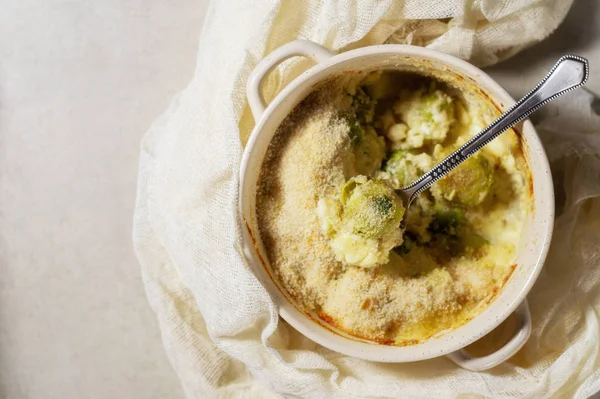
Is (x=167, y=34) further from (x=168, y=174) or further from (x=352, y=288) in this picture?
(x=352, y=288)

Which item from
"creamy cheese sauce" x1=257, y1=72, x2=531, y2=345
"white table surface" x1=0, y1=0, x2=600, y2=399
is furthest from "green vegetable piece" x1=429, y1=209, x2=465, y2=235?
"white table surface" x1=0, y1=0, x2=600, y2=399

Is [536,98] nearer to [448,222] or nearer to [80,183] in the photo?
[448,222]

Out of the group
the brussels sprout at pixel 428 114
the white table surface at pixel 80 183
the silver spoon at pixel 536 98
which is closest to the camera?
the silver spoon at pixel 536 98

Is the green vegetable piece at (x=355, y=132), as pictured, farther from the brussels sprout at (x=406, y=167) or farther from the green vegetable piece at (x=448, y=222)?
the green vegetable piece at (x=448, y=222)

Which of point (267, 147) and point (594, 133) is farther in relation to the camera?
point (594, 133)

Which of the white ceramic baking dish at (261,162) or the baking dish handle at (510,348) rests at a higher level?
the white ceramic baking dish at (261,162)

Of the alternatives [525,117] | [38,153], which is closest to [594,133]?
[525,117]

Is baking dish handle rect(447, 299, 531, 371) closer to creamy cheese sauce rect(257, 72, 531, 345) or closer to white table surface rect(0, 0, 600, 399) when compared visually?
creamy cheese sauce rect(257, 72, 531, 345)

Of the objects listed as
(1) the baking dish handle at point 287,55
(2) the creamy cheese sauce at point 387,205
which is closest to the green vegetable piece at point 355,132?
(2) the creamy cheese sauce at point 387,205
